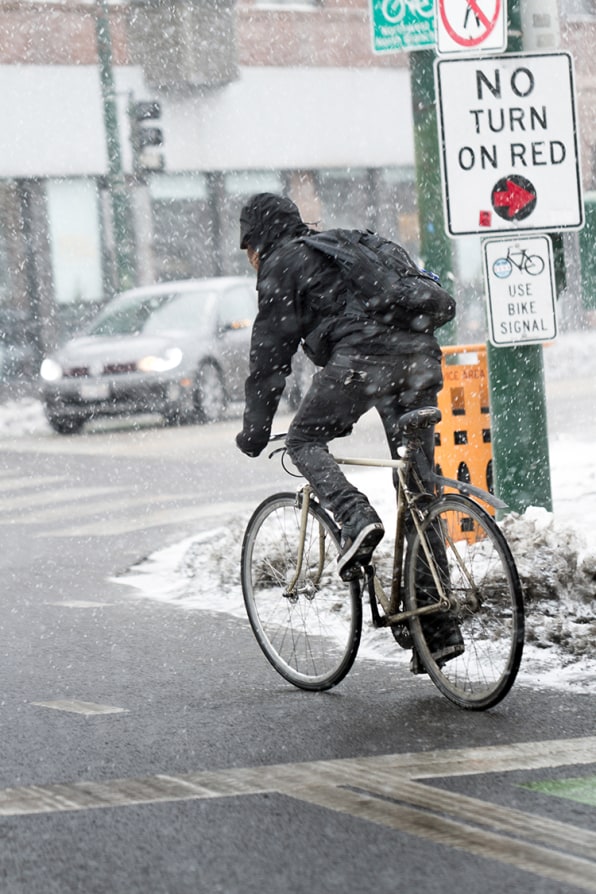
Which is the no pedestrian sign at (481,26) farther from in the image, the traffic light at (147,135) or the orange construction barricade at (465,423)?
the traffic light at (147,135)

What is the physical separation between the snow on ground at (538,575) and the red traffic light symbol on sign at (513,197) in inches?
53.5

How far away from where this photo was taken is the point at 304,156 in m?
33.1

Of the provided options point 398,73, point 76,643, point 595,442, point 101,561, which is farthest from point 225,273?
point 76,643

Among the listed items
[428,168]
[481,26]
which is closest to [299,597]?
[481,26]

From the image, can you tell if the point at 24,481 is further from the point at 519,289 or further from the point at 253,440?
the point at 253,440

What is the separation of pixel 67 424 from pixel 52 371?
58cm

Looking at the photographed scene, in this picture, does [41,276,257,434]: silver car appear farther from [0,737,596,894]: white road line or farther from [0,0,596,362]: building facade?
[0,737,596,894]: white road line

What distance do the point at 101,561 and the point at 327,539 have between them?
379 centimetres

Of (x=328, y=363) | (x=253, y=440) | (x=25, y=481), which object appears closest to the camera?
(x=328, y=363)

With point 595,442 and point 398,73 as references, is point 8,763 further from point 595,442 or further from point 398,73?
point 398,73

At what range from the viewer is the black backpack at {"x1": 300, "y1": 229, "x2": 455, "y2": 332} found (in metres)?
5.80

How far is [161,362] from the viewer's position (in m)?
18.6

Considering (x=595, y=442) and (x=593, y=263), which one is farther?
(x=593, y=263)

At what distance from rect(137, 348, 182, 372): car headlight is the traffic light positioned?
23.6 ft
